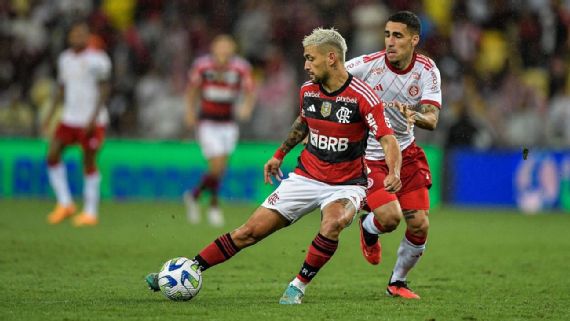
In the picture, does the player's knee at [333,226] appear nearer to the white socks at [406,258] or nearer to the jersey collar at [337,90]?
the jersey collar at [337,90]

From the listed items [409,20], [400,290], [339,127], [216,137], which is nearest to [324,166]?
[339,127]

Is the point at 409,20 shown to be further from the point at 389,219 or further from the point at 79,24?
the point at 79,24

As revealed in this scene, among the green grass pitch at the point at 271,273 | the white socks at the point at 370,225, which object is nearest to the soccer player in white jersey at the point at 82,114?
the green grass pitch at the point at 271,273

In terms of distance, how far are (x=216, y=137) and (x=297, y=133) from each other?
7774 millimetres

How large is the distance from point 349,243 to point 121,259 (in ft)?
11.1

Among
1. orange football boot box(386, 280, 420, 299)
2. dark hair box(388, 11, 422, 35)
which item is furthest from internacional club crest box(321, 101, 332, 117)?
orange football boot box(386, 280, 420, 299)

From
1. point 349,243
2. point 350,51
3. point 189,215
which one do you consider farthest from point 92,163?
point 350,51

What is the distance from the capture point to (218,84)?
52.6 feet

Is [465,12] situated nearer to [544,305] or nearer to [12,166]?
[12,166]

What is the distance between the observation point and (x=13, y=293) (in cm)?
828

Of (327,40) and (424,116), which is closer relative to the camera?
(327,40)

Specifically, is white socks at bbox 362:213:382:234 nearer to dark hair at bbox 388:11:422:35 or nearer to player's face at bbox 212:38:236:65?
dark hair at bbox 388:11:422:35

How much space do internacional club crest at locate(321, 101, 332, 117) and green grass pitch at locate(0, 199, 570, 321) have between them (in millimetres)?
1389

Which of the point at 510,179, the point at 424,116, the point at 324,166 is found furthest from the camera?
the point at 510,179
